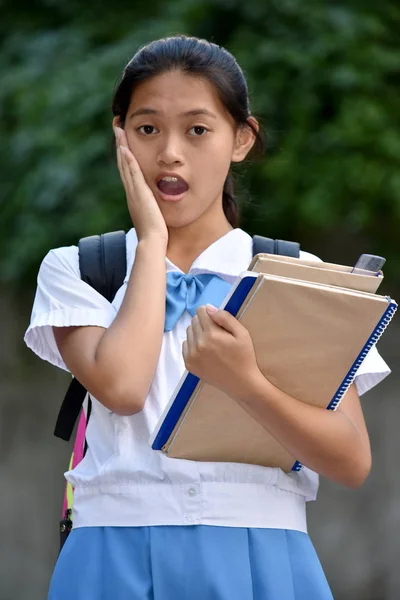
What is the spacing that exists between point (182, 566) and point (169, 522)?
8 cm

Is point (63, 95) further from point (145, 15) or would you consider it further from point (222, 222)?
point (222, 222)

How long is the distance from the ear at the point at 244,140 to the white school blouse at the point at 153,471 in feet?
0.90

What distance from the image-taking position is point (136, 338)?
2160 mm

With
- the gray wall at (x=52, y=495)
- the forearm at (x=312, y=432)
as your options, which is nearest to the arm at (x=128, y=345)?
the forearm at (x=312, y=432)

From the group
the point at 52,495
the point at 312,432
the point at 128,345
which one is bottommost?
the point at 52,495

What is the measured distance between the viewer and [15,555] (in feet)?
17.9

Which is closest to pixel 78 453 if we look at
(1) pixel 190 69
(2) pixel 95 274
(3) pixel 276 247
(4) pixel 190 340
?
(2) pixel 95 274

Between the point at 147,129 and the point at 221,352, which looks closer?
the point at 221,352

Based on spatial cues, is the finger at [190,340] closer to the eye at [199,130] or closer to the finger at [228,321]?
the finger at [228,321]

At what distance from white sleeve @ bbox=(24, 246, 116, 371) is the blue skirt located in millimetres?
382

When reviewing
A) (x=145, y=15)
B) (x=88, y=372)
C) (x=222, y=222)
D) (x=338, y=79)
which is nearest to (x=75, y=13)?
(x=145, y=15)

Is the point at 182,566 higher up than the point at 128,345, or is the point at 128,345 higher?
the point at 128,345

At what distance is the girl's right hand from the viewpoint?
7.69ft

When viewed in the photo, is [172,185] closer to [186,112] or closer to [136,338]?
[186,112]
